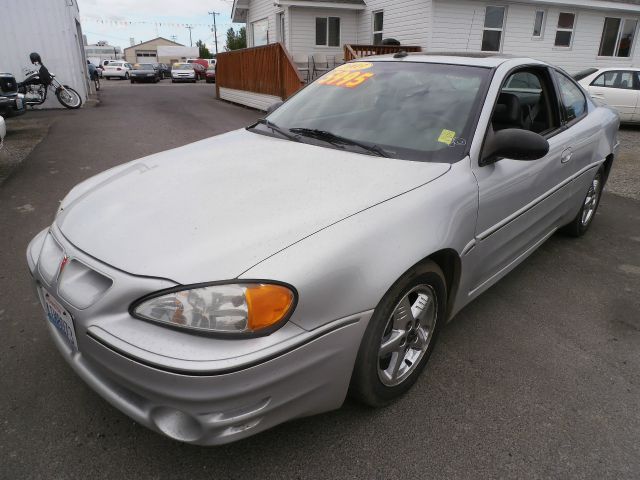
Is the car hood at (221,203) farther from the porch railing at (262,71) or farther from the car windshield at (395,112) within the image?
the porch railing at (262,71)

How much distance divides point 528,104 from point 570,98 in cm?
60

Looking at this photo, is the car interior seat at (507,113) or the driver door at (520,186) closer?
the driver door at (520,186)

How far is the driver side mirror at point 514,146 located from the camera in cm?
239

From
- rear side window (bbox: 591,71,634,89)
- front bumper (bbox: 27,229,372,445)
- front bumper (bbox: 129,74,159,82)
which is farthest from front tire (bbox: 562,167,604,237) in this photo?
front bumper (bbox: 129,74,159,82)

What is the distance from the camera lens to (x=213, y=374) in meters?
1.53

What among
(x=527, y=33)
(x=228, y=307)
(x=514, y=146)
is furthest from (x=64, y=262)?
(x=527, y=33)

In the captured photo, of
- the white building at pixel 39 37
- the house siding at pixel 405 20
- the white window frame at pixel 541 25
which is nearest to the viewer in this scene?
the white building at pixel 39 37

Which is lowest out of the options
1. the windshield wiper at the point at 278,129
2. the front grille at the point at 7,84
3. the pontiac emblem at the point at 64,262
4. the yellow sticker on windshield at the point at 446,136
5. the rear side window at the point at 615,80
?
the rear side window at the point at 615,80

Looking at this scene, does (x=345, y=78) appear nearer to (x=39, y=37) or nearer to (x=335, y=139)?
(x=335, y=139)

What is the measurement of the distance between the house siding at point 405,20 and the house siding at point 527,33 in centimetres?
32

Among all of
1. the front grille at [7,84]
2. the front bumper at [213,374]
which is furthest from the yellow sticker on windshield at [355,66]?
the front grille at [7,84]

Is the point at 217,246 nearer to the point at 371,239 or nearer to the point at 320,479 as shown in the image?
the point at 371,239

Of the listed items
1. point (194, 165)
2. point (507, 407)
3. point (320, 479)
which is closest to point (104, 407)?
point (320, 479)

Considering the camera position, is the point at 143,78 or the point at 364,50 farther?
the point at 143,78
